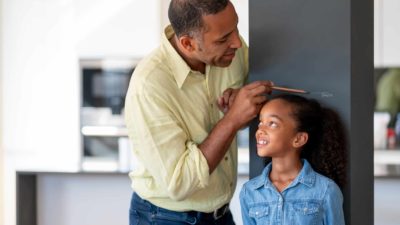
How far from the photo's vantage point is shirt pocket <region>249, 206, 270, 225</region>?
143 cm

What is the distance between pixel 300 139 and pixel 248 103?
0.14 metres

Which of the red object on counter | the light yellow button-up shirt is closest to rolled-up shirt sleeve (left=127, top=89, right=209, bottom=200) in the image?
the light yellow button-up shirt

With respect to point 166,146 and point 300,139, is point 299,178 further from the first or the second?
point 166,146

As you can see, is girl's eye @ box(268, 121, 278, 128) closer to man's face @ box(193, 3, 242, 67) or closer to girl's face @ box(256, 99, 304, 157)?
girl's face @ box(256, 99, 304, 157)

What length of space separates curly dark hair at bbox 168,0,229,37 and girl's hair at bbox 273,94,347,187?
0.24m

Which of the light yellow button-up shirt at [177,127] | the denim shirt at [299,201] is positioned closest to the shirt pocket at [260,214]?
the denim shirt at [299,201]

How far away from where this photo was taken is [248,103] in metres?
1.42

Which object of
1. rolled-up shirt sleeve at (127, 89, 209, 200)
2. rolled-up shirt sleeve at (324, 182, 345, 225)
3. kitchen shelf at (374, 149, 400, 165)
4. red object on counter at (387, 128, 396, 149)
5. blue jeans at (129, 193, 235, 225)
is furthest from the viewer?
red object on counter at (387, 128, 396, 149)

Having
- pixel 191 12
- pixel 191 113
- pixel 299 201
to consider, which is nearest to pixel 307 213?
pixel 299 201

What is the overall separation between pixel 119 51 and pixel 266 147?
7.04 ft

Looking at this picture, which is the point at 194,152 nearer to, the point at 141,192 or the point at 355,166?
the point at 141,192

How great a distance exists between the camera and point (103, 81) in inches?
140

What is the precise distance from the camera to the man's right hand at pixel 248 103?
1420 mm

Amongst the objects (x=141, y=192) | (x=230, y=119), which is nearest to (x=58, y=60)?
(x=141, y=192)
